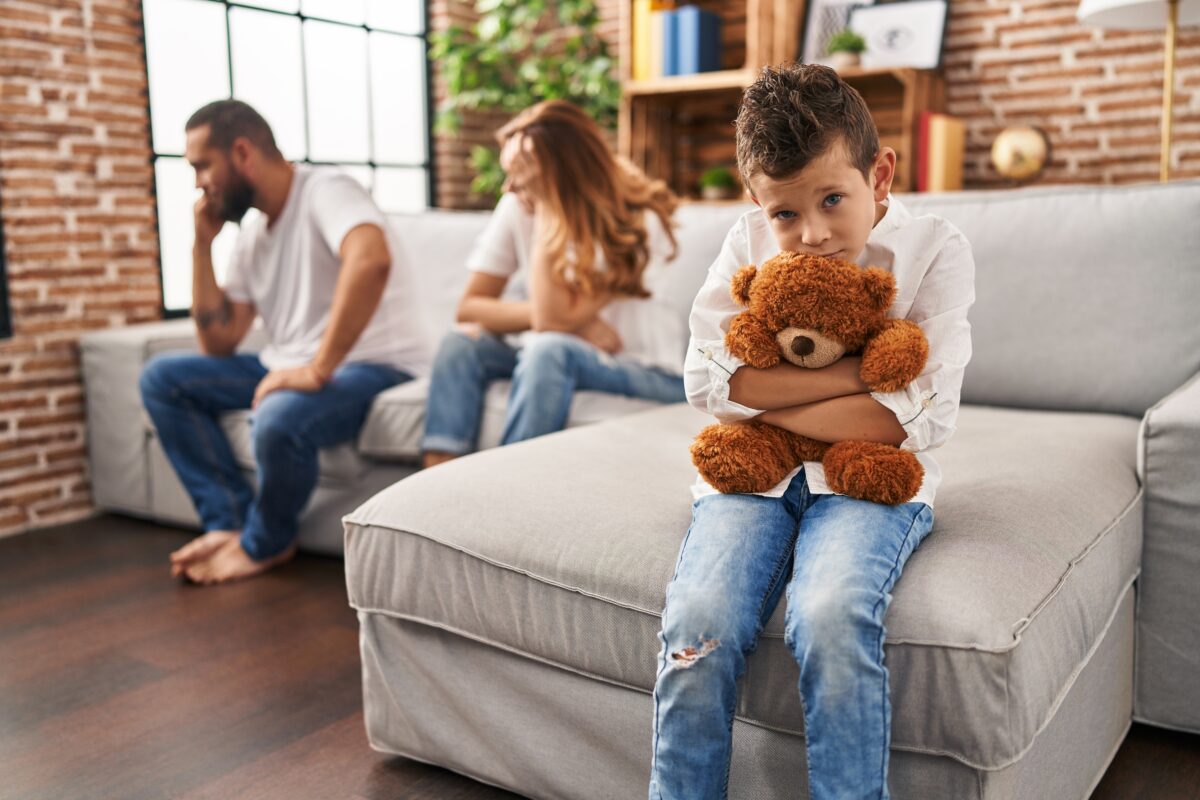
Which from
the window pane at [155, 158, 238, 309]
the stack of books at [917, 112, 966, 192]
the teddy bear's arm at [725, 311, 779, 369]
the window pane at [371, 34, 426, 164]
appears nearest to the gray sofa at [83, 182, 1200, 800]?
the teddy bear's arm at [725, 311, 779, 369]

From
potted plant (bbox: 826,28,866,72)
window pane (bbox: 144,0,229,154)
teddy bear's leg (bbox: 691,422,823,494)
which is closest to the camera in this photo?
teddy bear's leg (bbox: 691,422,823,494)

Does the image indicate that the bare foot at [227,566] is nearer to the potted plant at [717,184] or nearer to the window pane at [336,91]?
the window pane at [336,91]

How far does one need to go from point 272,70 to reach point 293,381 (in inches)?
76.2

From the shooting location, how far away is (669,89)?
4.12 m

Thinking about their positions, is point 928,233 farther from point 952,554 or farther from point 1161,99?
point 1161,99

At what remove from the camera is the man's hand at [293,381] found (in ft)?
8.06

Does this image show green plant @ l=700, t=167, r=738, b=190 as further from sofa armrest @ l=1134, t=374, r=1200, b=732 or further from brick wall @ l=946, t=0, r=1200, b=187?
sofa armrest @ l=1134, t=374, r=1200, b=732

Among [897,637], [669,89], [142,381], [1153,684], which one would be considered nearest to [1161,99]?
[669,89]

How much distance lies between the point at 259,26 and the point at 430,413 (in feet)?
7.14

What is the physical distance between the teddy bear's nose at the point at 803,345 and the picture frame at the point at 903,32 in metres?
2.79

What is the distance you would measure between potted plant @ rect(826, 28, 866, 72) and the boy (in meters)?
2.57

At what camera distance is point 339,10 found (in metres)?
4.20

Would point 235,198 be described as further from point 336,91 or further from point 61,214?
point 336,91

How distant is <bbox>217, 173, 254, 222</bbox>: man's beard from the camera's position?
8.27ft
